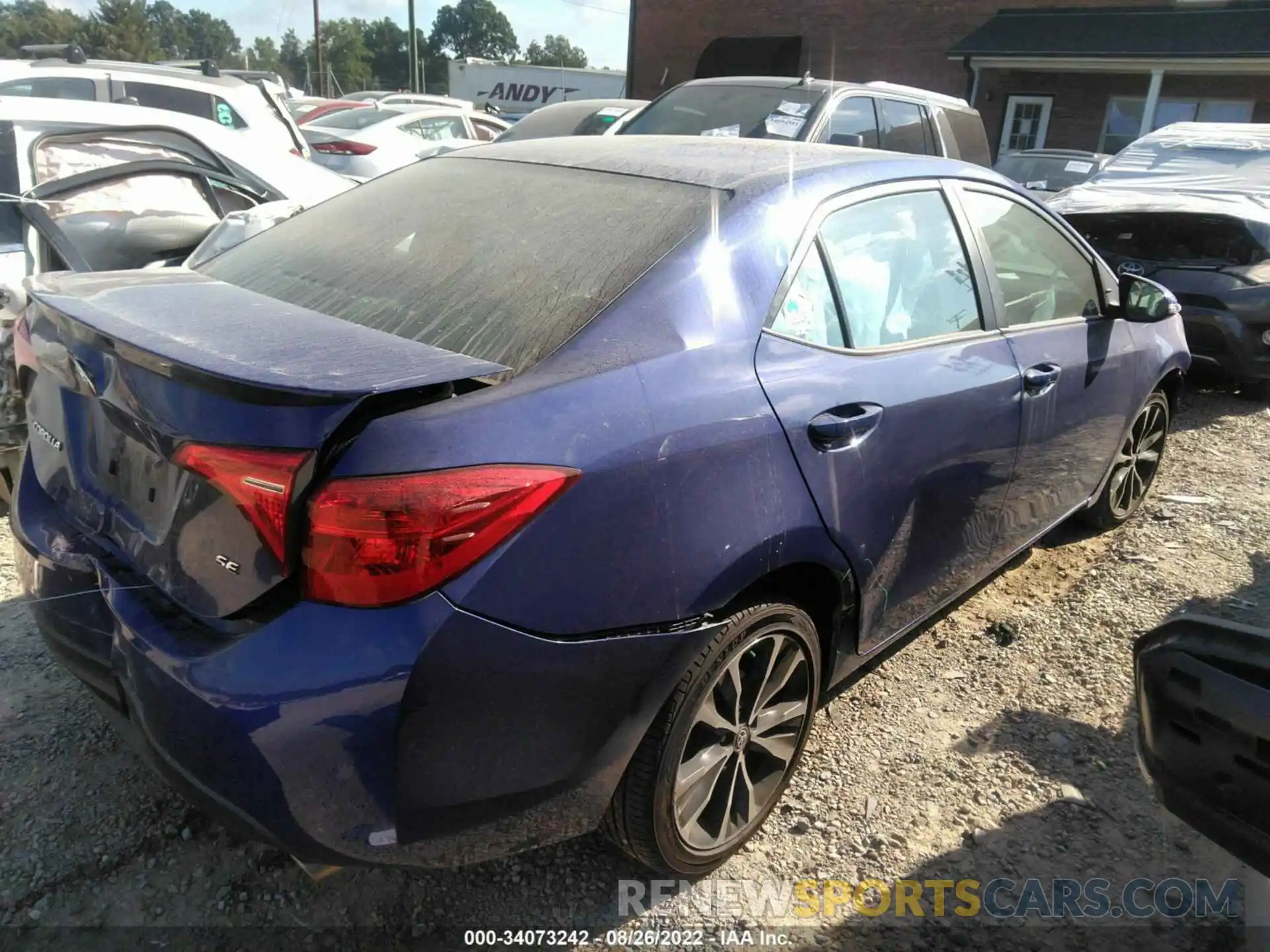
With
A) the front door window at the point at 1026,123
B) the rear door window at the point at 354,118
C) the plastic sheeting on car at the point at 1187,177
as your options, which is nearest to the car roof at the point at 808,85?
the plastic sheeting on car at the point at 1187,177

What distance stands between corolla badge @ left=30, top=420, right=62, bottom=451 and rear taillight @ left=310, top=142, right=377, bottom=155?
9.21 metres

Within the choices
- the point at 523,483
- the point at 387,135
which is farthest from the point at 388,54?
the point at 523,483

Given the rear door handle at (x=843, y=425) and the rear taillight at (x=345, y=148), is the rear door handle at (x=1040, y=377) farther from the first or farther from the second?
the rear taillight at (x=345, y=148)

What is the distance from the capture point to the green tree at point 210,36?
85.1 m

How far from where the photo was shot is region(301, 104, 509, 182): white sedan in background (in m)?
10.7

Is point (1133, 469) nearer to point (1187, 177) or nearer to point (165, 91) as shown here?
point (1187, 177)

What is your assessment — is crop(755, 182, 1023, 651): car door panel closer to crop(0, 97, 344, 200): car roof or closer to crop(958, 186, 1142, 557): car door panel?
crop(958, 186, 1142, 557): car door panel

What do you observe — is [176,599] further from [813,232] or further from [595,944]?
[813,232]

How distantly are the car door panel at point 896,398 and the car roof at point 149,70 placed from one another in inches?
245

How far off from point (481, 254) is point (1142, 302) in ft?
8.51

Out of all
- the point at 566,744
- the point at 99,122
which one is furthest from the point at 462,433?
the point at 99,122

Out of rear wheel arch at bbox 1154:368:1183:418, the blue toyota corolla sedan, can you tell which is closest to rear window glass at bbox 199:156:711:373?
the blue toyota corolla sedan

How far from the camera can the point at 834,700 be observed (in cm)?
302

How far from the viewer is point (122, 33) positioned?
55.3 m
